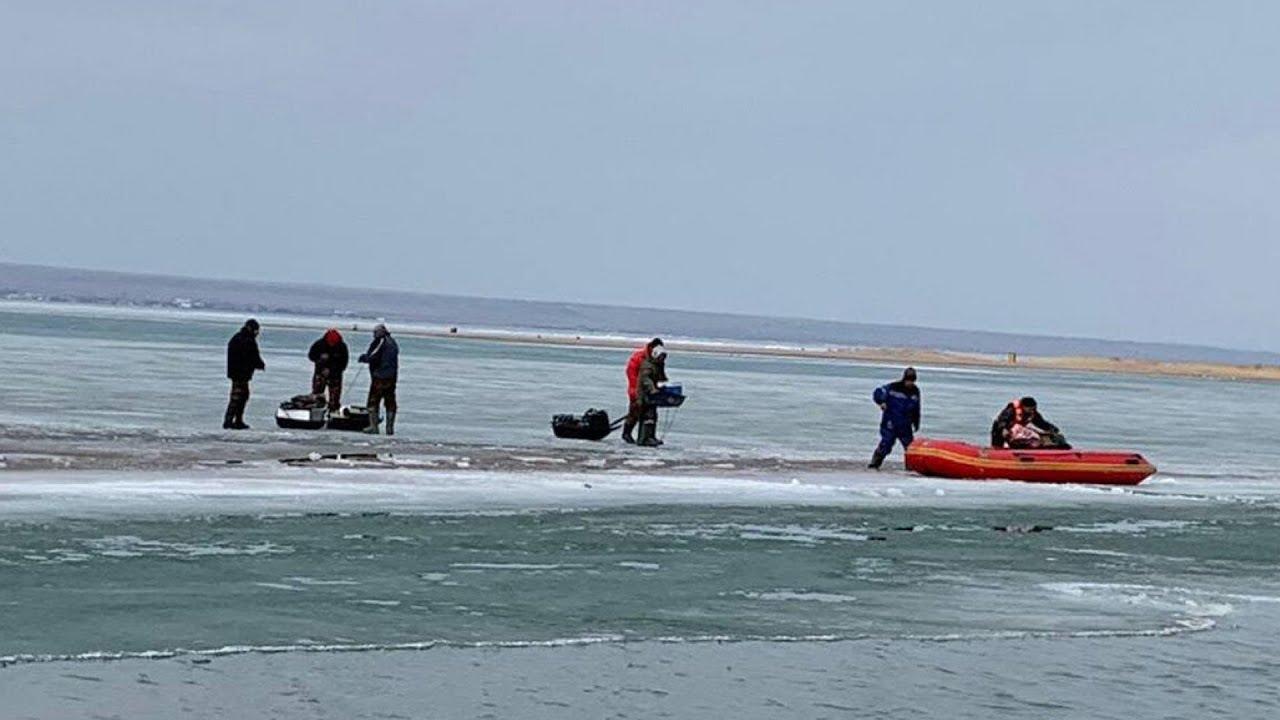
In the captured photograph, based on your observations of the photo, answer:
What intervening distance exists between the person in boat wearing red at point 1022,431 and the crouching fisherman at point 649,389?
465cm

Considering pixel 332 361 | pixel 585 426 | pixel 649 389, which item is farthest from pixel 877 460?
pixel 332 361

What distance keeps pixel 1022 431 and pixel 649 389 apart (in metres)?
5.39

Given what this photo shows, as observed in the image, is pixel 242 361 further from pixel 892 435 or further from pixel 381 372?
pixel 892 435

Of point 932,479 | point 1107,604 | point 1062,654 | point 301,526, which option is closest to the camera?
point 1062,654

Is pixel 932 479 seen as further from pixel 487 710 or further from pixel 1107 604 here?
pixel 487 710

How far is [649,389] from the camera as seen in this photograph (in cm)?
3088

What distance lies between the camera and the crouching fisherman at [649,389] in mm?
30734

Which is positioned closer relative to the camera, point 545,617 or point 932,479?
point 545,617

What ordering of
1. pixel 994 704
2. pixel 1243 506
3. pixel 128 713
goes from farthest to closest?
pixel 1243 506 → pixel 994 704 → pixel 128 713

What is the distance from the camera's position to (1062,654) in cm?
1390

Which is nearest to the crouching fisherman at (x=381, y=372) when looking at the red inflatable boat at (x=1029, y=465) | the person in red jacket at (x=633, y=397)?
the person in red jacket at (x=633, y=397)

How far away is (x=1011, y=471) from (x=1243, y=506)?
2890 millimetres

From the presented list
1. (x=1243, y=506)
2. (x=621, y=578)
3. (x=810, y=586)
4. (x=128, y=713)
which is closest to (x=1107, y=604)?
(x=810, y=586)

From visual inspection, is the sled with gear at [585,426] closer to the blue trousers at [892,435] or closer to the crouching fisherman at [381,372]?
the crouching fisherman at [381,372]
